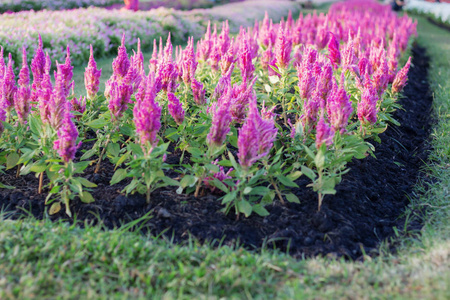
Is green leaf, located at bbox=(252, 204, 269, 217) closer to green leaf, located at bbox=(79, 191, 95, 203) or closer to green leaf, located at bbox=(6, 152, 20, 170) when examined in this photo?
green leaf, located at bbox=(79, 191, 95, 203)

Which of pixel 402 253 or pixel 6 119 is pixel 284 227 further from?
pixel 6 119

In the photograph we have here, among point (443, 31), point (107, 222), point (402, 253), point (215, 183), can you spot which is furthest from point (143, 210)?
point (443, 31)

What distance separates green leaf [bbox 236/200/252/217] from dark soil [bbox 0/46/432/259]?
146 mm

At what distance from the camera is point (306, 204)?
3.62m

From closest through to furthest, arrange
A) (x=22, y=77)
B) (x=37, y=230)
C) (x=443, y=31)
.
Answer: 1. (x=37, y=230)
2. (x=22, y=77)
3. (x=443, y=31)

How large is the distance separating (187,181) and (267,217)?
68cm

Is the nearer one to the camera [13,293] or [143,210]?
[13,293]

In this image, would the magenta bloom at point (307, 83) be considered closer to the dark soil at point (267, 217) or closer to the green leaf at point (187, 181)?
the dark soil at point (267, 217)

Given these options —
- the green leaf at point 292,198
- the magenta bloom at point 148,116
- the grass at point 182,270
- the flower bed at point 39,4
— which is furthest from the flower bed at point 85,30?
the green leaf at point 292,198

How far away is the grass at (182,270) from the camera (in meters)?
2.59

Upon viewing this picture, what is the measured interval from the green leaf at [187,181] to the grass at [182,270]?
0.52 m

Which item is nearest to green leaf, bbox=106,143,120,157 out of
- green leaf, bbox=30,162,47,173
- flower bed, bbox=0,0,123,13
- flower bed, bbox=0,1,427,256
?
flower bed, bbox=0,1,427,256

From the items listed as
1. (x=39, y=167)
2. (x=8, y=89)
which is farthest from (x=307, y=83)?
(x=8, y=89)

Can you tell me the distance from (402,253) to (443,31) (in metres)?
17.6
